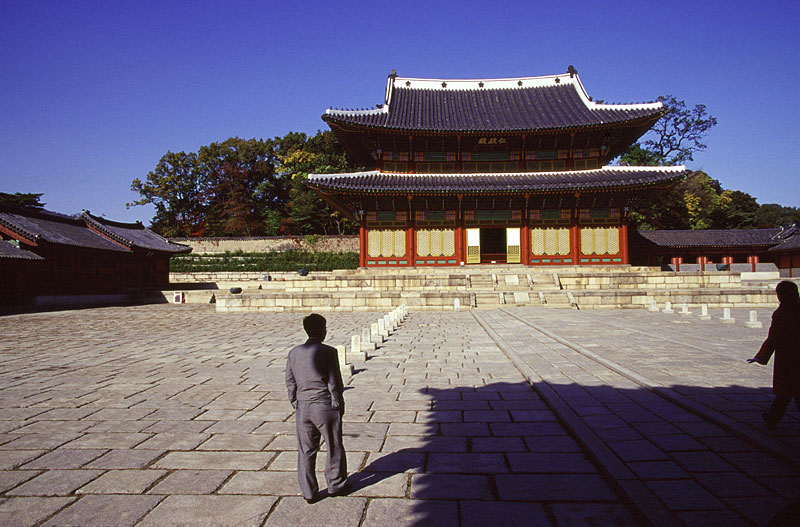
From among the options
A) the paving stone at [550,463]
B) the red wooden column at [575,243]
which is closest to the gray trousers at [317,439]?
the paving stone at [550,463]

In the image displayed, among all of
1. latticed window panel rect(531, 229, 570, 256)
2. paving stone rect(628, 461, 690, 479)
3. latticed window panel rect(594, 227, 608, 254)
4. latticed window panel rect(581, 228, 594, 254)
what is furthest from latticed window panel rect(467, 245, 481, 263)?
paving stone rect(628, 461, 690, 479)

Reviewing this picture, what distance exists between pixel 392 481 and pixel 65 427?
11.7 ft

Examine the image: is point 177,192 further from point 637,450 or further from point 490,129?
point 637,450

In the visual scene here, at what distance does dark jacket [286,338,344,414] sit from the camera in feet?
10.2

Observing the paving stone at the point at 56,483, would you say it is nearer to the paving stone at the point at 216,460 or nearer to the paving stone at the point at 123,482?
the paving stone at the point at 123,482

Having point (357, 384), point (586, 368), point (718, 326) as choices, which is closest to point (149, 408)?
point (357, 384)

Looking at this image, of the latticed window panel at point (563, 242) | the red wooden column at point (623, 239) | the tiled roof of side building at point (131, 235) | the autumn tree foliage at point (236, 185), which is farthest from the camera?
the autumn tree foliage at point (236, 185)

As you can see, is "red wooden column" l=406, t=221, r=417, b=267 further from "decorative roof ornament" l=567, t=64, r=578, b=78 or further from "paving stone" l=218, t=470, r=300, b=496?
"paving stone" l=218, t=470, r=300, b=496

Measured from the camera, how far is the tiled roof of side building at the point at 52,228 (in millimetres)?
20719

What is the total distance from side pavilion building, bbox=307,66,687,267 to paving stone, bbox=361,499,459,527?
19.8 metres

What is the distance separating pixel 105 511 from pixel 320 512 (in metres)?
1.41

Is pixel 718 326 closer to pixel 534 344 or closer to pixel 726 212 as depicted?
pixel 534 344

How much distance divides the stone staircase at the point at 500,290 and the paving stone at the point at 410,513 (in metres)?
13.8

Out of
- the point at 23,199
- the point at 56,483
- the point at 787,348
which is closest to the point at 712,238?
the point at 787,348
